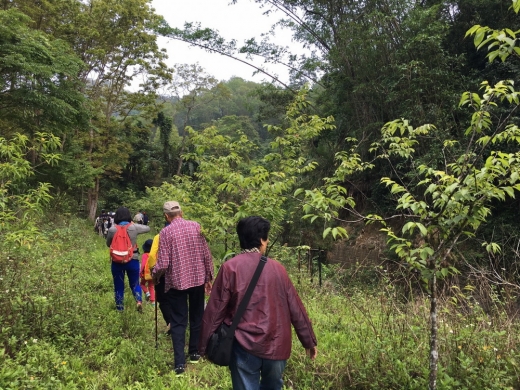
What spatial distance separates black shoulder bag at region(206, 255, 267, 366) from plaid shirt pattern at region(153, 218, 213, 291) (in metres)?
1.43

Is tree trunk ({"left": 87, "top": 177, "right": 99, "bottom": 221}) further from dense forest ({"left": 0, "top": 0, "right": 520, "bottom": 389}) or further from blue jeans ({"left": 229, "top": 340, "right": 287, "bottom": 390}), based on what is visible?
blue jeans ({"left": 229, "top": 340, "right": 287, "bottom": 390})

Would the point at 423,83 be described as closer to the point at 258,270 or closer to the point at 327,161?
the point at 327,161

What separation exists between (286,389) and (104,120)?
18.9 m

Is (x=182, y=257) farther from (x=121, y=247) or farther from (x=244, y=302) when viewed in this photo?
(x=121, y=247)

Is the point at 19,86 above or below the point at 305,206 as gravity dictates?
above

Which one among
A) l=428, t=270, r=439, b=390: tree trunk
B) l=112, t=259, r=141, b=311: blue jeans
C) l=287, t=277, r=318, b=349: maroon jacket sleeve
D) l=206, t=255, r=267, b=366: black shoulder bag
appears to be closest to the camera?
l=206, t=255, r=267, b=366: black shoulder bag

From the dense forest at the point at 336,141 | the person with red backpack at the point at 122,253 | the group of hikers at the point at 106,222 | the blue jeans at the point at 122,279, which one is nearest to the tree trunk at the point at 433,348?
the dense forest at the point at 336,141

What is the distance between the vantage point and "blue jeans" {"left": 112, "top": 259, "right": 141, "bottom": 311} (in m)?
5.16

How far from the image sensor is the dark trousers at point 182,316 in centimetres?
359

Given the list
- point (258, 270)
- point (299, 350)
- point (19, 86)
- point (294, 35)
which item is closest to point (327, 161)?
point (294, 35)

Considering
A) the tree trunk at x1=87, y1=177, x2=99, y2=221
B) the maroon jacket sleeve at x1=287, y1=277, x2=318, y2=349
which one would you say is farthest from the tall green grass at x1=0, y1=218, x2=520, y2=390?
the tree trunk at x1=87, y1=177, x2=99, y2=221

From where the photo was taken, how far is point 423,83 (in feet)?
34.2

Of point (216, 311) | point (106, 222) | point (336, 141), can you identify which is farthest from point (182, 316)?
point (336, 141)

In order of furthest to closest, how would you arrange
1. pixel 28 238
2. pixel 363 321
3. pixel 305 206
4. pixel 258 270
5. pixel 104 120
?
pixel 104 120 → pixel 363 321 → pixel 28 238 → pixel 305 206 → pixel 258 270
